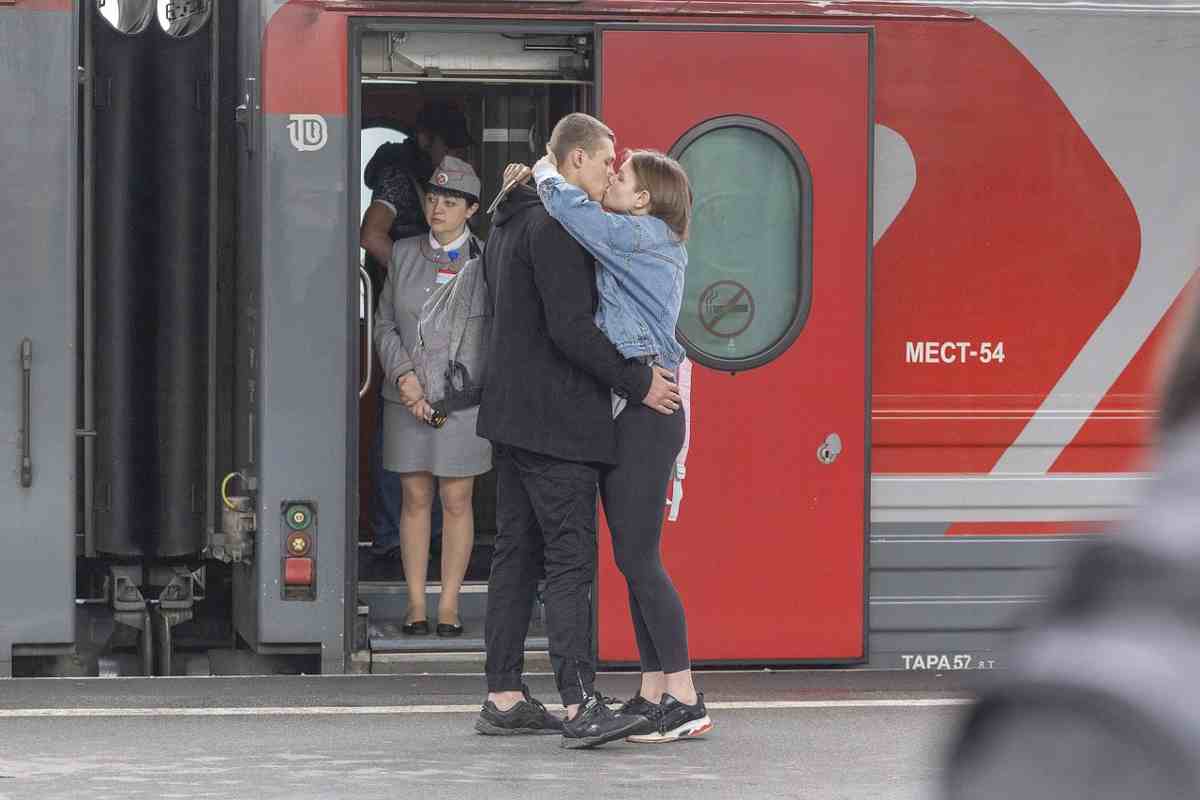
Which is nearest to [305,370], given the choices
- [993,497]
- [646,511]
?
[646,511]

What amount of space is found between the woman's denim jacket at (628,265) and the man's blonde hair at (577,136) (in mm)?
59

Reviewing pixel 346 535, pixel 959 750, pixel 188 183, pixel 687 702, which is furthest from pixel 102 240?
pixel 959 750

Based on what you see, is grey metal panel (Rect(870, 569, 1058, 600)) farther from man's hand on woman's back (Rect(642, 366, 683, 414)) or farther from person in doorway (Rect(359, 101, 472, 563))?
person in doorway (Rect(359, 101, 472, 563))

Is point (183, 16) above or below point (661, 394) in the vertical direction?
above

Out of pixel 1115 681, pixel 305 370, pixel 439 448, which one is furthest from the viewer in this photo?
pixel 439 448

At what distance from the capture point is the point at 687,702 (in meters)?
5.04

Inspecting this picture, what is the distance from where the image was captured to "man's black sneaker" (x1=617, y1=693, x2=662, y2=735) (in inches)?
197

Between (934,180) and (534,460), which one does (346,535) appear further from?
(934,180)

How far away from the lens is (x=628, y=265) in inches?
191

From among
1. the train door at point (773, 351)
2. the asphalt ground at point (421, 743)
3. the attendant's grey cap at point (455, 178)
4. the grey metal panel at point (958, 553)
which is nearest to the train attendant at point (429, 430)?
the attendant's grey cap at point (455, 178)

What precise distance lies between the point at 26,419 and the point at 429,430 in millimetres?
1393

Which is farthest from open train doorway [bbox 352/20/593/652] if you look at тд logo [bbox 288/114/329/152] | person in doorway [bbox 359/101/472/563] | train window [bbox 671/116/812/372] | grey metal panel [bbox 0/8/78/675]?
grey metal panel [bbox 0/8/78/675]

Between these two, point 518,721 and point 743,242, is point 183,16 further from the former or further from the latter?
point 518,721

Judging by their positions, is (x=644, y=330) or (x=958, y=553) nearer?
(x=644, y=330)
